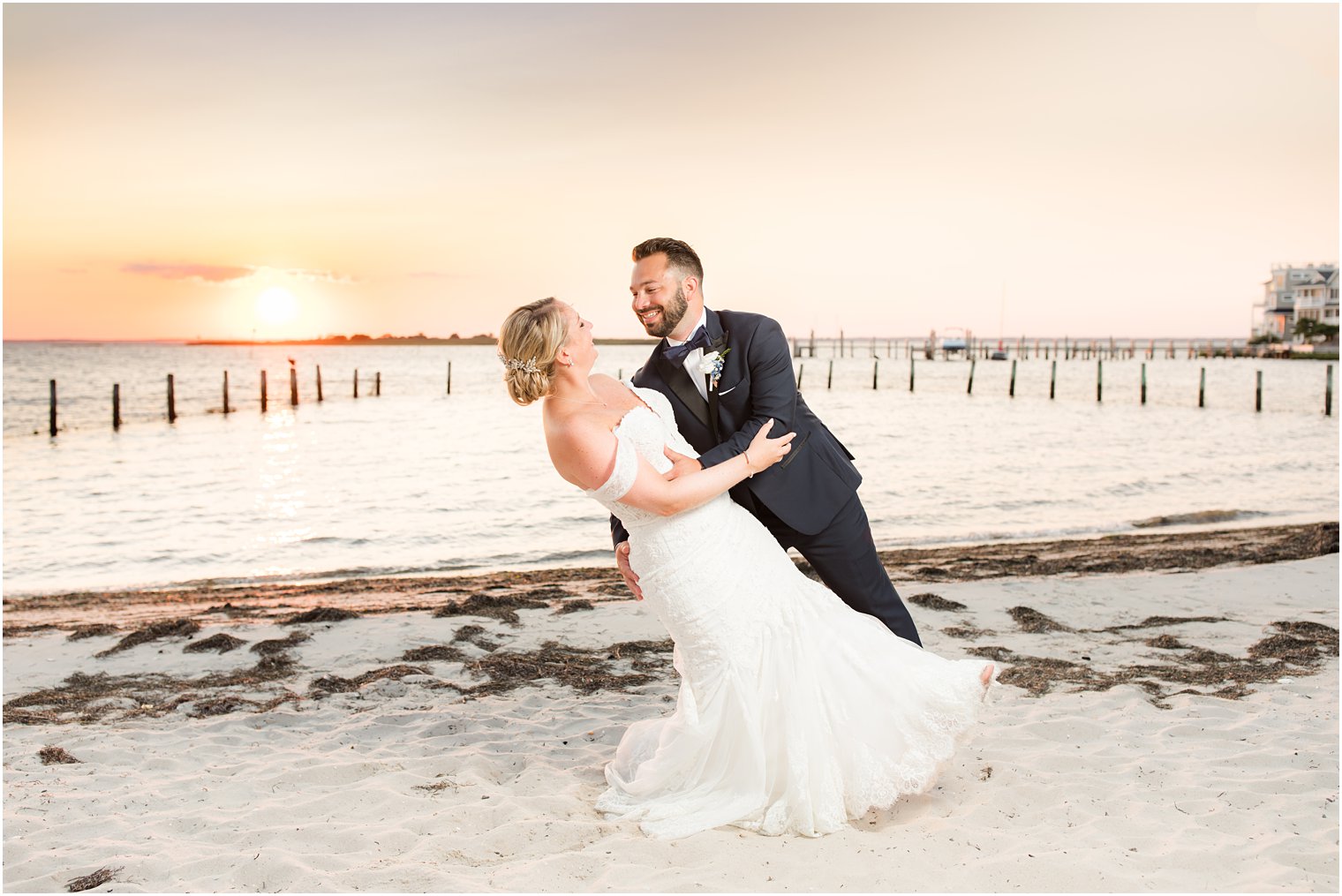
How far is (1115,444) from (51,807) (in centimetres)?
2477

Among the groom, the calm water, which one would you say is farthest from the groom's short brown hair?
the calm water

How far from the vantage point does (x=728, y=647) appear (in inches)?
146

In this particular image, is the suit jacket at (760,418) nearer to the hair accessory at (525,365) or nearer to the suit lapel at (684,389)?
the suit lapel at (684,389)

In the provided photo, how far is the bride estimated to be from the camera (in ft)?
11.6

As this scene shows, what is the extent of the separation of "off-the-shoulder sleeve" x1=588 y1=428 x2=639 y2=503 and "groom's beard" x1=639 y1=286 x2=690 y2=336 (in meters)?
0.49

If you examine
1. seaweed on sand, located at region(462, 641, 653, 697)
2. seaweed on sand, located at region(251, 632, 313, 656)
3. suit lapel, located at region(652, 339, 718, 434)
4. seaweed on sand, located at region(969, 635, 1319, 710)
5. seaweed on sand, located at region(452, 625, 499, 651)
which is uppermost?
suit lapel, located at region(652, 339, 718, 434)

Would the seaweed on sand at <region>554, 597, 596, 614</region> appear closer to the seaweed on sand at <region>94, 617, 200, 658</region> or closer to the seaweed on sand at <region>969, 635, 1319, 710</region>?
the seaweed on sand at <region>94, 617, 200, 658</region>

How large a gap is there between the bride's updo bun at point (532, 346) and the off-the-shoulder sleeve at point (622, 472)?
0.36m

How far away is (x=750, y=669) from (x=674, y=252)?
66.0 inches

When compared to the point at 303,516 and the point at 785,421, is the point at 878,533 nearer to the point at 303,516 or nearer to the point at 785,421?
the point at 303,516

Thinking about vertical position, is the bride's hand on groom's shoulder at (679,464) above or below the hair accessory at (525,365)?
below

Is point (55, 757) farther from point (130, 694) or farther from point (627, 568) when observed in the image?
point (627, 568)

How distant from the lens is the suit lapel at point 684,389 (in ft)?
12.7

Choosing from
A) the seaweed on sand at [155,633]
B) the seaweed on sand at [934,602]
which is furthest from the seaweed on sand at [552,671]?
the seaweed on sand at [934,602]
